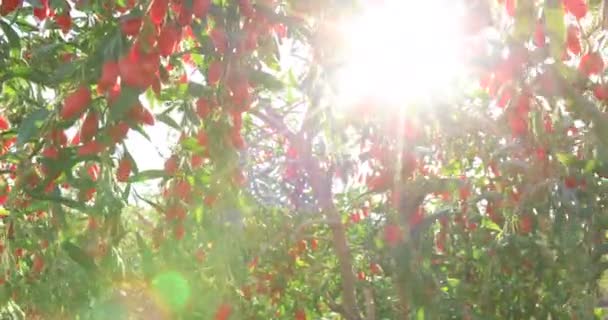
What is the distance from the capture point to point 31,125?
1563 millimetres

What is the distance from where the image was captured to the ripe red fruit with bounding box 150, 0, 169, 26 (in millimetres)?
1521

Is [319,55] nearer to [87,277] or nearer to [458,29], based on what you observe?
[458,29]

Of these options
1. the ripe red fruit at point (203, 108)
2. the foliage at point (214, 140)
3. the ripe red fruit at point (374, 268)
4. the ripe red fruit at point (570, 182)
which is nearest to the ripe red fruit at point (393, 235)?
the foliage at point (214, 140)

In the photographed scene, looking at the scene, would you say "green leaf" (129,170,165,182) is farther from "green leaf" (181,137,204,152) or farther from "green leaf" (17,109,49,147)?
"green leaf" (17,109,49,147)

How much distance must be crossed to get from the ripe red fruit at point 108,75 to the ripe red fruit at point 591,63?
1.40 m

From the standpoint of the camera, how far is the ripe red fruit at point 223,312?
187cm

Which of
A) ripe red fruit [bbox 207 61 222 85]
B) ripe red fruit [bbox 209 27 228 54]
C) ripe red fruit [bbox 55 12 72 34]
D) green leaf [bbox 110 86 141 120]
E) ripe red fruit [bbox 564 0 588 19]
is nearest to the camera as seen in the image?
green leaf [bbox 110 86 141 120]

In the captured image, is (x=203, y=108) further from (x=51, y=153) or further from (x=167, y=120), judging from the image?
(x=51, y=153)

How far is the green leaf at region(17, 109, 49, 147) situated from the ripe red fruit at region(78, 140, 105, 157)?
95 mm

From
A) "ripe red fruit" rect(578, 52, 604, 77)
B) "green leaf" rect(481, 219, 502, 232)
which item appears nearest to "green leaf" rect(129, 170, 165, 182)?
"ripe red fruit" rect(578, 52, 604, 77)

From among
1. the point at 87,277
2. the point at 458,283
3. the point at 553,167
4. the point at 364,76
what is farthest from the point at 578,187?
the point at 87,277

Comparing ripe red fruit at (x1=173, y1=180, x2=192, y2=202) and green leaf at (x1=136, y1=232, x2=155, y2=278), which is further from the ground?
ripe red fruit at (x1=173, y1=180, x2=192, y2=202)

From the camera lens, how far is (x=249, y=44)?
1.82 metres

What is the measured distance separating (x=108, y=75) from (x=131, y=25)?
120 millimetres
